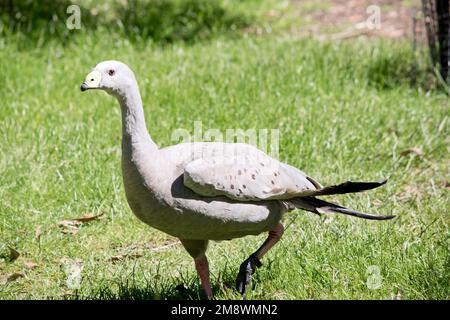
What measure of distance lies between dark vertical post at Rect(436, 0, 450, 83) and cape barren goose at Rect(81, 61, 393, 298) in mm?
3499

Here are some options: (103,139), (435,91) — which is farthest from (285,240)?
(435,91)

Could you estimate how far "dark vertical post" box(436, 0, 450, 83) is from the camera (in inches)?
282

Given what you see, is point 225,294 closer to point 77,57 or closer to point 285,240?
point 285,240

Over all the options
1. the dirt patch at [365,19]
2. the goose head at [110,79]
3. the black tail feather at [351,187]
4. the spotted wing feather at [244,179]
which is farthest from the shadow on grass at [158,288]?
the dirt patch at [365,19]

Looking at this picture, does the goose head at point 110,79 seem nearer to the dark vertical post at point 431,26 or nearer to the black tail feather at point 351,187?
the black tail feather at point 351,187

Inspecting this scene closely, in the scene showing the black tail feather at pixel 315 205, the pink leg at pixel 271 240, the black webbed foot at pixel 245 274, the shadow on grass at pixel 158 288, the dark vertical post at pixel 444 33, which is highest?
the dark vertical post at pixel 444 33

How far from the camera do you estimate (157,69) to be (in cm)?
747

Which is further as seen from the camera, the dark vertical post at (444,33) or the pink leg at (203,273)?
the dark vertical post at (444,33)

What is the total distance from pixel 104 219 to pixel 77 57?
9.63ft

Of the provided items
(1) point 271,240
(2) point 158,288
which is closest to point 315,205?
(1) point 271,240

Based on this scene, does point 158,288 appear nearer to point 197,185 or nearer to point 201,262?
point 201,262

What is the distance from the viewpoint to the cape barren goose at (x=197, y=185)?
3736mm

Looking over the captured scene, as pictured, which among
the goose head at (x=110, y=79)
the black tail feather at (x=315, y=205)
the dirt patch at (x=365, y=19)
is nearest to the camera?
the goose head at (x=110, y=79)

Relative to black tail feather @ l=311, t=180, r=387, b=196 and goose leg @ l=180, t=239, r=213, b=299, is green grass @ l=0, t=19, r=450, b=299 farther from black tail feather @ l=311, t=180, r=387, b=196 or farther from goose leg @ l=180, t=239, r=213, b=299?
black tail feather @ l=311, t=180, r=387, b=196
